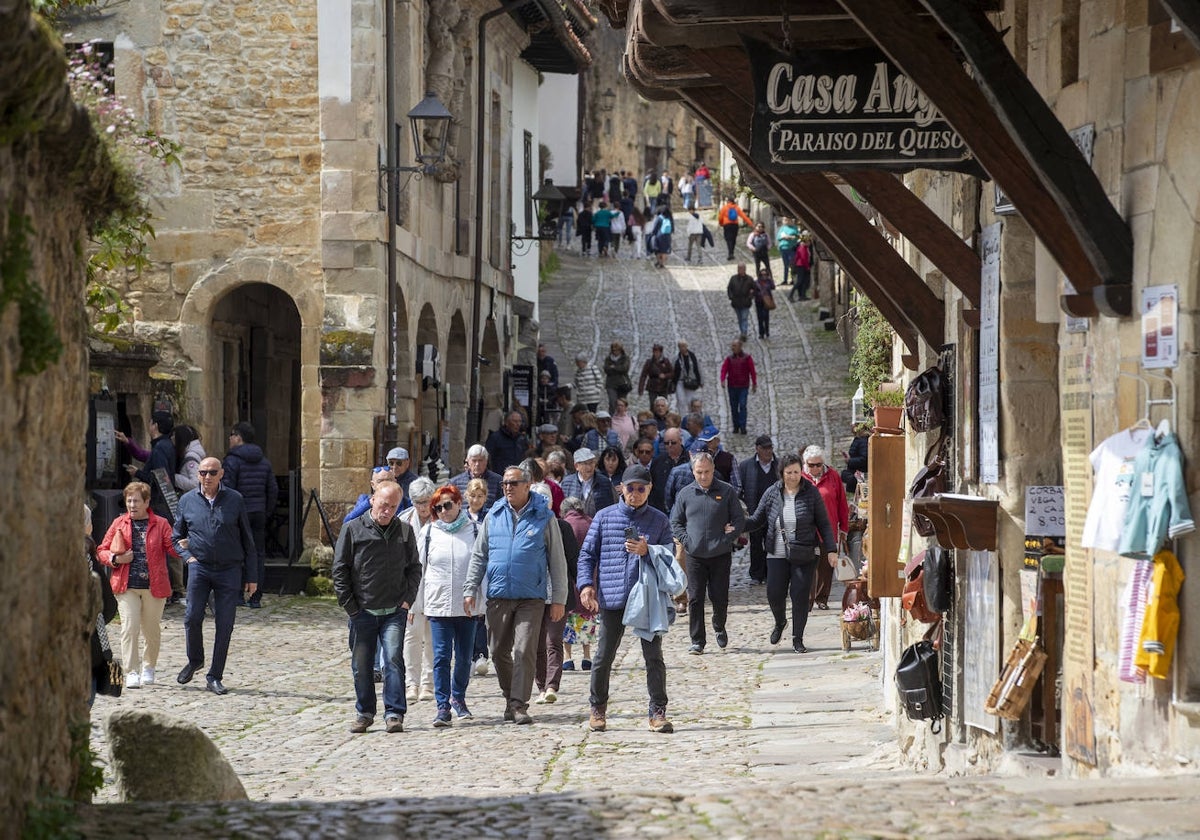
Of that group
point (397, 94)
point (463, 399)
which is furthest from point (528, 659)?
point (463, 399)

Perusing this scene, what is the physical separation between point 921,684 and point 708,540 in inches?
228

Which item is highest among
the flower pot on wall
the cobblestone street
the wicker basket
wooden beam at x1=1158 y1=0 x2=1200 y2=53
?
wooden beam at x1=1158 y1=0 x2=1200 y2=53

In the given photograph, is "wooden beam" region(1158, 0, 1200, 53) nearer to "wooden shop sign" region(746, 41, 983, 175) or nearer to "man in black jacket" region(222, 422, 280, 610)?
"wooden shop sign" region(746, 41, 983, 175)

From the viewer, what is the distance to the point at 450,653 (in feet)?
38.9

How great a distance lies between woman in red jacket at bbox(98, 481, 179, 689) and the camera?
12992 mm

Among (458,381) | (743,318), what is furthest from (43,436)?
(743,318)

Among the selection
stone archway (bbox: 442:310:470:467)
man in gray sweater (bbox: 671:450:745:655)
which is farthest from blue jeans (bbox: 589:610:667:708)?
stone archway (bbox: 442:310:470:467)

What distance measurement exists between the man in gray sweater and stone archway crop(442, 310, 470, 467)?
10755 millimetres

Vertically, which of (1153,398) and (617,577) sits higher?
(1153,398)

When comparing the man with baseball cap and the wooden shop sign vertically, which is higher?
the wooden shop sign

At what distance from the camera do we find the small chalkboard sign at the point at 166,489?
17217 millimetres

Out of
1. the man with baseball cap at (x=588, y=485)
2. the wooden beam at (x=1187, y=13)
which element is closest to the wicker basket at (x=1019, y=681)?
the wooden beam at (x=1187, y=13)

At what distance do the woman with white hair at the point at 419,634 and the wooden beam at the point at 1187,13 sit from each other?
7342 mm

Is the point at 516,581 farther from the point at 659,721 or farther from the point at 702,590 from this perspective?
the point at 702,590
